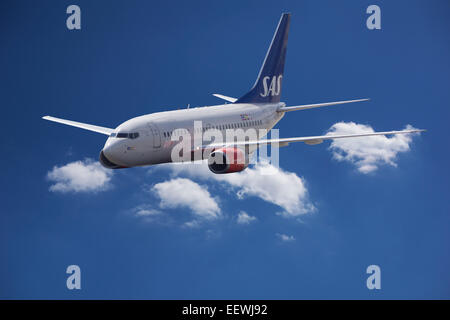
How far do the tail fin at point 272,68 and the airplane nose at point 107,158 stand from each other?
1191 cm

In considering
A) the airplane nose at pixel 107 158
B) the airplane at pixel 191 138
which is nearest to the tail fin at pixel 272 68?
the airplane at pixel 191 138

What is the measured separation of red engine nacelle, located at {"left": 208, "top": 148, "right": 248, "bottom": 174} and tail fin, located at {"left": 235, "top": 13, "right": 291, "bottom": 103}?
8754mm

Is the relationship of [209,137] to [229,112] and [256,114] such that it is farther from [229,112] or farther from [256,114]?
[256,114]

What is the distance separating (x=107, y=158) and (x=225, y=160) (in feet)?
19.7

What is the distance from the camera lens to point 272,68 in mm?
41625

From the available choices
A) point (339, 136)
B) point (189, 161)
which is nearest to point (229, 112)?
point (189, 161)

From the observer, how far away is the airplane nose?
31.7 meters

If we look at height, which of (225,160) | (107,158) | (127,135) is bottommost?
(225,160)

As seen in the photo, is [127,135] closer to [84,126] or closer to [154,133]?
[154,133]

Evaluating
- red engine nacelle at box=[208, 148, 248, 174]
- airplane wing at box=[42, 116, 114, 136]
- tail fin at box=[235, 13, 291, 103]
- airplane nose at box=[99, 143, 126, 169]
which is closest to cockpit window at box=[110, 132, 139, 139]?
airplane nose at box=[99, 143, 126, 169]

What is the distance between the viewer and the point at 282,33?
136 feet

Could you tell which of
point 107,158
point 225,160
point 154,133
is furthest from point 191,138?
point 107,158

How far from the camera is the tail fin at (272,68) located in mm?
41125

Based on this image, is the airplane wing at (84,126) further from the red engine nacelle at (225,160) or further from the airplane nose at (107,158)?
the red engine nacelle at (225,160)
